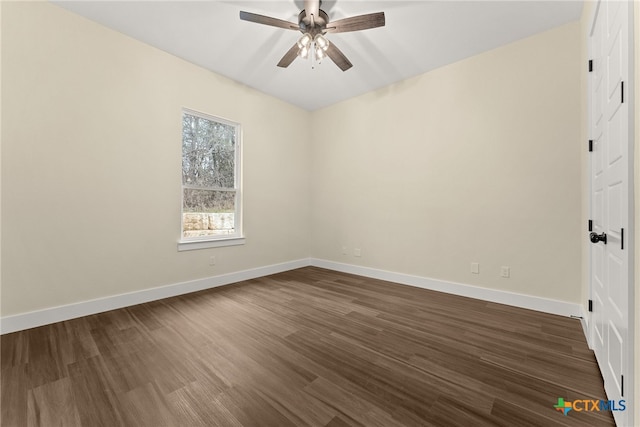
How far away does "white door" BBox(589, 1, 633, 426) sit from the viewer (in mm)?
1129

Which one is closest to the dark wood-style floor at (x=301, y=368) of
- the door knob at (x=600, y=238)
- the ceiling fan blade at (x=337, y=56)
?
the door knob at (x=600, y=238)

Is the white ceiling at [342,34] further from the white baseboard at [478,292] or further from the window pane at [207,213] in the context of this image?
the white baseboard at [478,292]

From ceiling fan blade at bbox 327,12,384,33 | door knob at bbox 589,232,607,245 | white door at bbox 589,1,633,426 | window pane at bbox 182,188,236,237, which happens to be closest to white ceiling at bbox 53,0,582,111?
ceiling fan blade at bbox 327,12,384,33

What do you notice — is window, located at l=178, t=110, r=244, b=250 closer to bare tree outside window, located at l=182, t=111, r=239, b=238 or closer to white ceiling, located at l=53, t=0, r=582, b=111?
bare tree outside window, located at l=182, t=111, r=239, b=238

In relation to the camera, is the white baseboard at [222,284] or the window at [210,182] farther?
the window at [210,182]

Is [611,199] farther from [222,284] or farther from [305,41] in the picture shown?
→ [222,284]

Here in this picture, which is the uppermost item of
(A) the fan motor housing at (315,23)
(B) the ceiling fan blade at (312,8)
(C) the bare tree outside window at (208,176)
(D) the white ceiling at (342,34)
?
(D) the white ceiling at (342,34)

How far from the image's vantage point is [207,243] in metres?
3.57

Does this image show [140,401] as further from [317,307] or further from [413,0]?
[413,0]

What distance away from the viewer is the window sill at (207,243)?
11.0 ft

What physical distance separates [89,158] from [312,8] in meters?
2.67

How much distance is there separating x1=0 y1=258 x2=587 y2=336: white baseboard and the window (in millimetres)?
544

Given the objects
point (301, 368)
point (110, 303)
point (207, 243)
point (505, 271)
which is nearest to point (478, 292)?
point (505, 271)

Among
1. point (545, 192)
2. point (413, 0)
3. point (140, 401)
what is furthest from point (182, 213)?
point (545, 192)
